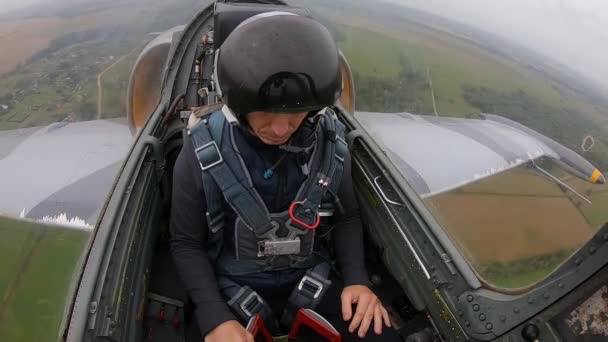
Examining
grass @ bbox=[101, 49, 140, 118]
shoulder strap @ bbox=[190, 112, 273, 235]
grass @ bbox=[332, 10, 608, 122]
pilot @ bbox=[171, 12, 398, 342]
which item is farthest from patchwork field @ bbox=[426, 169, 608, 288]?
grass @ bbox=[332, 10, 608, 122]

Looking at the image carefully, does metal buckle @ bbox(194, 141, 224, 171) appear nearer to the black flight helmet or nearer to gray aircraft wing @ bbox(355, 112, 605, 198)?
the black flight helmet

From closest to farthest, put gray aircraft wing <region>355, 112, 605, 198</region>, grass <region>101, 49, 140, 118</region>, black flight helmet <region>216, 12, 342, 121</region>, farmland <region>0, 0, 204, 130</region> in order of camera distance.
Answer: black flight helmet <region>216, 12, 342, 121</region> < gray aircraft wing <region>355, 112, 605, 198</region> < grass <region>101, 49, 140, 118</region> < farmland <region>0, 0, 204, 130</region>

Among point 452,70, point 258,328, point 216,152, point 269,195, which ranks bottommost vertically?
point 452,70

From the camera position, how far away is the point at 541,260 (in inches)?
236

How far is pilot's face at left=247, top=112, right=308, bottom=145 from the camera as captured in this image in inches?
49.7

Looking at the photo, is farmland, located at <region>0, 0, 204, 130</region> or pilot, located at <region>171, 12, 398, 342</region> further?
farmland, located at <region>0, 0, 204, 130</region>

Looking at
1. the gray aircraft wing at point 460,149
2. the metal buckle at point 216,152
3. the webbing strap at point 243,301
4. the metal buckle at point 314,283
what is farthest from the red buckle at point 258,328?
the gray aircraft wing at point 460,149

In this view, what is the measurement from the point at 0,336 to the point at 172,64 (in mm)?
2871

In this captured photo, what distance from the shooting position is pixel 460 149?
6.92 meters

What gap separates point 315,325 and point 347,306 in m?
0.14

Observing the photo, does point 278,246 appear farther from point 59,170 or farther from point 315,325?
point 59,170

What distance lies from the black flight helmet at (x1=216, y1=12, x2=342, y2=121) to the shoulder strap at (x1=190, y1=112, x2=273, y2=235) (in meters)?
0.17

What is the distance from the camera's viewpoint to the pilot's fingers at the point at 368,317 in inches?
55.0

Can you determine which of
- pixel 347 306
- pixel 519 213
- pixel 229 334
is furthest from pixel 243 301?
pixel 519 213
